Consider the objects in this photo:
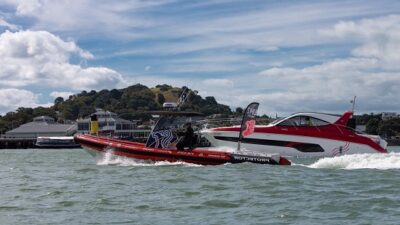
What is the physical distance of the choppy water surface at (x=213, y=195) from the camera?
41.3 feet

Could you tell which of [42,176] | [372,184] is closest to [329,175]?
[372,184]

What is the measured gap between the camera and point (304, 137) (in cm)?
3816

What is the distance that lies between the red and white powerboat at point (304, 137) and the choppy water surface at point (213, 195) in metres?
14.4

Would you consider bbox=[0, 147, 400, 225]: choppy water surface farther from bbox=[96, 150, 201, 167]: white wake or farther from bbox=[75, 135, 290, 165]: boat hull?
bbox=[96, 150, 201, 167]: white wake

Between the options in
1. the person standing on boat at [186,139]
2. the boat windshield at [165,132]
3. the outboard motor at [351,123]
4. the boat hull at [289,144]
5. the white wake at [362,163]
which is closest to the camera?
the white wake at [362,163]

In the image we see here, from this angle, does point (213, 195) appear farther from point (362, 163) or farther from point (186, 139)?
point (186, 139)

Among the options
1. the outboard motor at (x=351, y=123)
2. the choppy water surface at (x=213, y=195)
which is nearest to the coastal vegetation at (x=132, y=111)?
the outboard motor at (x=351, y=123)

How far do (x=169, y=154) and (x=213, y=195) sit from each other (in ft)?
32.2

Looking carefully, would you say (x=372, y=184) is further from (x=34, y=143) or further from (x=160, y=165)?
(x=34, y=143)

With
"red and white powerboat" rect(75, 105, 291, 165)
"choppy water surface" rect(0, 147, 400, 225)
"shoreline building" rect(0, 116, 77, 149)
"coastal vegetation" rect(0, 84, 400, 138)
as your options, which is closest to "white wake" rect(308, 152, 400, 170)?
"choppy water surface" rect(0, 147, 400, 225)

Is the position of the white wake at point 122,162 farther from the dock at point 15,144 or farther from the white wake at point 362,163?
the dock at point 15,144

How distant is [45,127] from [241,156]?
103380mm

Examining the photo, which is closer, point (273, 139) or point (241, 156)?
point (241, 156)

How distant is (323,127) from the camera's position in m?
38.7
